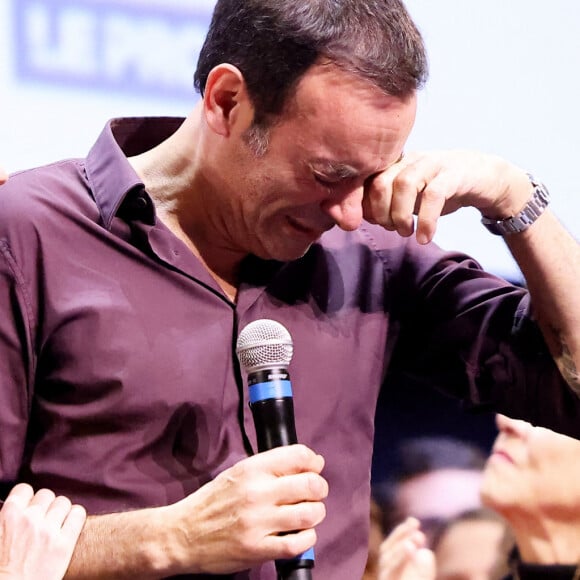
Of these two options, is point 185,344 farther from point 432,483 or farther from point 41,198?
point 432,483

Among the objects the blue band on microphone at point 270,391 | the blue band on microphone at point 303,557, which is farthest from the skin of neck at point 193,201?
the blue band on microphone at point 303,557

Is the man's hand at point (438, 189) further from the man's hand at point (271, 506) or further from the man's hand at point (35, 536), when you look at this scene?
the man's hand at point (35, 536)

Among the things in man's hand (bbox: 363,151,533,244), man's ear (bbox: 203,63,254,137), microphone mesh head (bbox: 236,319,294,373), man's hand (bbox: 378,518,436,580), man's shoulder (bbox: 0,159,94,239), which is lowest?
man's hand (bbox: 378,518,436,580)

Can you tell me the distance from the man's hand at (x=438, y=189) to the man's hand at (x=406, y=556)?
1.23 metres

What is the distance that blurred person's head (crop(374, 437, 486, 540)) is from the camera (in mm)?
2820

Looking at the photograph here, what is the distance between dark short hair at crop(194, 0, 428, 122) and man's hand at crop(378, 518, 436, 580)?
1434 millimetres

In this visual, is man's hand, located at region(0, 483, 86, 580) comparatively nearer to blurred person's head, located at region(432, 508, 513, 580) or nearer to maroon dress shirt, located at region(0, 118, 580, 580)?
maroon dress shirt, located at region(0, 118, 580, 580)

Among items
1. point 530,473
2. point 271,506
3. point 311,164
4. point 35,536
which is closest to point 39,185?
point 311,164

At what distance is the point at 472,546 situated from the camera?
2.88m

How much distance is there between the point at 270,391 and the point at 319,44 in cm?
53

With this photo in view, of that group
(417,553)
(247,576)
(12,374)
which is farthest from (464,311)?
(417,553)

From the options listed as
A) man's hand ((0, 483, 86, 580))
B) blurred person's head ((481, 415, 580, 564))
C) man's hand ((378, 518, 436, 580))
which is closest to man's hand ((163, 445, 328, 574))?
man's hand ((0, 483, 86, 580))

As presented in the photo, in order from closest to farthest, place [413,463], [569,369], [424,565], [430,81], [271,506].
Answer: [271,506]
[569,369]
[430,81]
[424,565]
[413,463]

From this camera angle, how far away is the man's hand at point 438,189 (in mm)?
1600
